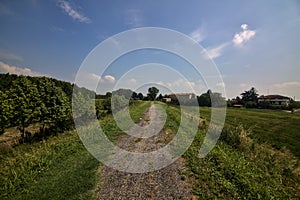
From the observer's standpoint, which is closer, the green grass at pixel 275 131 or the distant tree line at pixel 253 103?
the green grass at pixel 275 131

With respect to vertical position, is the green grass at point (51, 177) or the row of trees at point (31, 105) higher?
the row of trees at point (31, 105)

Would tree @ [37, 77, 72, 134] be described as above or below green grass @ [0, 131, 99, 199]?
above

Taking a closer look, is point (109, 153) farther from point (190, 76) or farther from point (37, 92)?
point (37, 92)

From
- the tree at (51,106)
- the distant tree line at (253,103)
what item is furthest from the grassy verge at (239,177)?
the distant tree line at (253,103)

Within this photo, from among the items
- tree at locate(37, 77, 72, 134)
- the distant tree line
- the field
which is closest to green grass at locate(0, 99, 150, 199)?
the field

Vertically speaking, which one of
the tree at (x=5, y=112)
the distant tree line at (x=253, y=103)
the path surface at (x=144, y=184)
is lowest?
the path surface at (x=144, y=184)

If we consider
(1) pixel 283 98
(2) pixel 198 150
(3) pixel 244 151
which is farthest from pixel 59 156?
(1) pixel 283 98

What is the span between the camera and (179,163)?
29.7 ft

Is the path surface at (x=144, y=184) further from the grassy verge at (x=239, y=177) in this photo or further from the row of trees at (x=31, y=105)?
the row of trees at (x=31, y=105)

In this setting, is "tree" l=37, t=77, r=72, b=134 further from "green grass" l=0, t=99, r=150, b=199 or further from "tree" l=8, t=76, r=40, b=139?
"green grass" l=0, t=99, r=150, b=199

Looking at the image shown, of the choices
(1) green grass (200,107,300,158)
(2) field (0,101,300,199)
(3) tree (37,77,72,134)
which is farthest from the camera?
(3) tree (37,77,72,134)

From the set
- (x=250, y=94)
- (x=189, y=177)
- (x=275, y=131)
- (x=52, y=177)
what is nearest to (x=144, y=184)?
(x=189, y=177)

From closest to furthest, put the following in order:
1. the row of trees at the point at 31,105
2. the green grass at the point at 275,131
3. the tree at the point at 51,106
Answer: the row of trees at the point at 31,105 < the green grass at the point at 275,131 < the tree at the point at 51,106

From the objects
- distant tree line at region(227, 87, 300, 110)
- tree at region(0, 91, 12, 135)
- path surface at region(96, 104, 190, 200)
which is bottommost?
path surface at region(96, 104, 190, 200)
